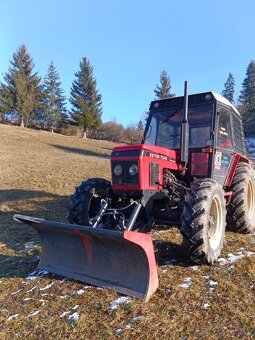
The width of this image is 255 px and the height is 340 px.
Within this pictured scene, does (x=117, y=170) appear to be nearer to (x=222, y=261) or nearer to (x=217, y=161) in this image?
(x=217, y=161)

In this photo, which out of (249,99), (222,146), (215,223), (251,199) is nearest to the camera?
(215,223)

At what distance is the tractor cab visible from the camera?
5.49m

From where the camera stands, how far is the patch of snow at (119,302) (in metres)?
3.52

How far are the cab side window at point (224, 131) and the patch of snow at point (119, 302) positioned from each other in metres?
3.11

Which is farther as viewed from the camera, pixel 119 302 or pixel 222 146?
pixel 222 146

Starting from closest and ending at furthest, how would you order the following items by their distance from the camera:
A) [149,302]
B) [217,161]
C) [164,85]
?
[149,302], [217,161], [164,85]

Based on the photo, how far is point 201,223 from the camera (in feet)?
13.1

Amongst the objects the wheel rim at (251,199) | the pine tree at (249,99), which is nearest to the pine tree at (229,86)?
the pine tree at (249,99)

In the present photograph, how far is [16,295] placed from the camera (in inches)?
156

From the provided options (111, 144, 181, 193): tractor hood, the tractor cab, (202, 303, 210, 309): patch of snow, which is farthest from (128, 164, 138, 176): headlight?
(202, 303, 210, 309): patch of snow

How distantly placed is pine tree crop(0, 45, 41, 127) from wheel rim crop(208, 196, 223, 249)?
38.7m

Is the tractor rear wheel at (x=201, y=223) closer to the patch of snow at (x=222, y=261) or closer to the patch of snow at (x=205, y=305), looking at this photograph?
the patch of snow at (x=222, y=261)

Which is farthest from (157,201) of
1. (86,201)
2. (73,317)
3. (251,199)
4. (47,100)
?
(47,100)

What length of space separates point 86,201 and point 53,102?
3915 centimetres
